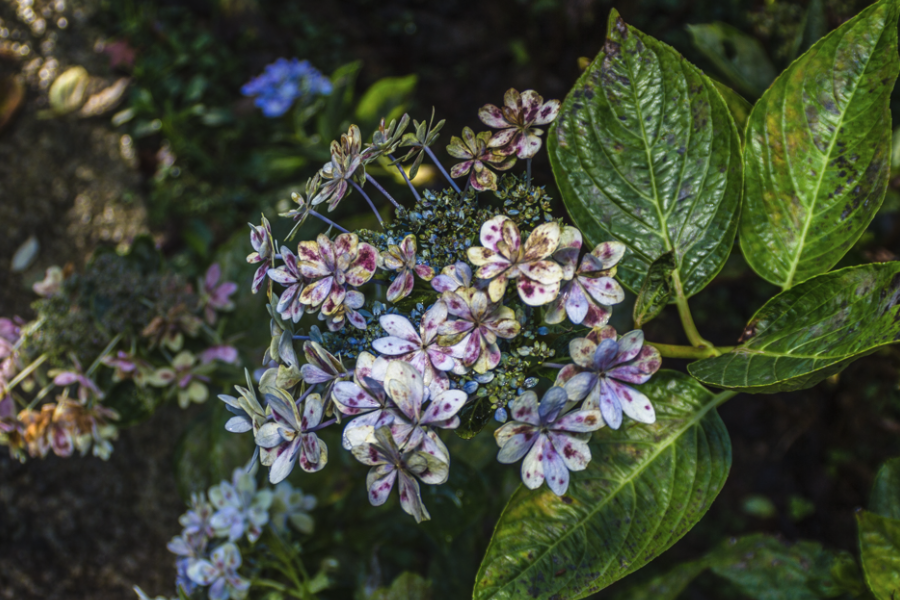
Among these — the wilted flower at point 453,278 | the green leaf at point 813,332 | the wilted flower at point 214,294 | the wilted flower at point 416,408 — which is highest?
the wilted flower at point 453,278

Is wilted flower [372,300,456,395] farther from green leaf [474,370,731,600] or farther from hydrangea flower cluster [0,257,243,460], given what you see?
hydrangea flower cluster [0,257,243,460]

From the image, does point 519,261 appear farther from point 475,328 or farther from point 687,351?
point 687,351

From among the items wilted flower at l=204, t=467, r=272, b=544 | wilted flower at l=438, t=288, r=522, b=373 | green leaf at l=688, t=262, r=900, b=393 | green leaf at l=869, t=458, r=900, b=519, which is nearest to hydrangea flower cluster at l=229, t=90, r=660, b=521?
wilted flower at l=438, t=288, r=522, b=373

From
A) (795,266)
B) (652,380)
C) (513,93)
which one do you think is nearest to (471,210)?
(513,93)

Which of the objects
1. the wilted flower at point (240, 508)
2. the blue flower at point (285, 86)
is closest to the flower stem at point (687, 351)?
the wilted flower at point (240, 508)

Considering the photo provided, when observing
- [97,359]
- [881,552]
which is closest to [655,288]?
[881,552]

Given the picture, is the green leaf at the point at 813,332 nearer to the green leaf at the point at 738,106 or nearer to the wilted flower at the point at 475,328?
the wilted flower at the point at 475,328
